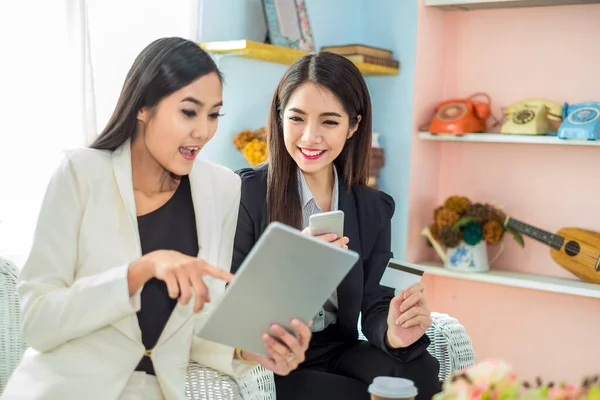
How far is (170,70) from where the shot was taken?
1542mm

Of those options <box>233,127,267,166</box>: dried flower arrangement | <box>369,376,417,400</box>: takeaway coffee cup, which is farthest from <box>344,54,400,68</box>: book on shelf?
<box>369,376,417,400</box>: takeaway coffee cup

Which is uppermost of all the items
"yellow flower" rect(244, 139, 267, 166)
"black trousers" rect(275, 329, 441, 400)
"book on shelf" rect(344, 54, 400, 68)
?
"book on shelf" rect(344, 54, 400, 68)

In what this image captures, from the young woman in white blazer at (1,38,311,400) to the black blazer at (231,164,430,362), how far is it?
0.92 feet

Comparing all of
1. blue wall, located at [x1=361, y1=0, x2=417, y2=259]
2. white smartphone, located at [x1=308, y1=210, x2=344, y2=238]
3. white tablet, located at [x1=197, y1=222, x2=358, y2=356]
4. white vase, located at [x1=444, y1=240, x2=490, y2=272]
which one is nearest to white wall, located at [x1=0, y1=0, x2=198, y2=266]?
white smartphone, located at [x1=308, y1=210, x2=344, y2=238]

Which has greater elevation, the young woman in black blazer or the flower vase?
the young woman in black blazer

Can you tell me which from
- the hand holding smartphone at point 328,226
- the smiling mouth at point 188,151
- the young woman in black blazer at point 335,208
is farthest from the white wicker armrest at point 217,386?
the smiling mouth at point 188,151

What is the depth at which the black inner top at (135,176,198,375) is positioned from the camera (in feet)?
5.17

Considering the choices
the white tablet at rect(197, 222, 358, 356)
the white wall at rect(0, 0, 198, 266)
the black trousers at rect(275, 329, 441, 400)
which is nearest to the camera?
the white tablet at rect(197, 222, 358, 356)

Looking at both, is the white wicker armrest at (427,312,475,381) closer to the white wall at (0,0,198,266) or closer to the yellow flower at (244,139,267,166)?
the yellow flower at (244,139,267,166)

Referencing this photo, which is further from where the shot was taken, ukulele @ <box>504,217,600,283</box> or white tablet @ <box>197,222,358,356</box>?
ukulele @ <box>504,217,600,283</box>

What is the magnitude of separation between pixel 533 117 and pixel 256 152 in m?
1.13

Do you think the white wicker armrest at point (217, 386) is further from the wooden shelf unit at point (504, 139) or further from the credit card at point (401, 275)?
the wooden shelf unit at point (504, 139)

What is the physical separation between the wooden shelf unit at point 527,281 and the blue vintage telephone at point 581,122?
1.88ft

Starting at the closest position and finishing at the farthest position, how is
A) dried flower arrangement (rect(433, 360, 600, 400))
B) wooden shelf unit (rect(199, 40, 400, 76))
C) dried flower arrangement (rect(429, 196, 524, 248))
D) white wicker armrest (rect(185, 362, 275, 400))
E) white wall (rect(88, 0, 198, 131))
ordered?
dried flower arrangement (rect(433, 360, 600, 400)), white wicker armrest (rect(185, 362, 275, 400)), white wall (rect(88, 0, 198, 131)), wooden shelf unit (rect(199, 40, 400, 76)), dried flower arrangement (rect(429, 196, 524, 248))
